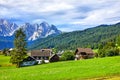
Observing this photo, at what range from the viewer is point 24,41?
10906 centimetres

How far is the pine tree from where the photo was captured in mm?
107688

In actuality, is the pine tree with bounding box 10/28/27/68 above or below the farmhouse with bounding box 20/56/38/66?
above

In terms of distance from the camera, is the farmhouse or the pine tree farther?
the farmhouse

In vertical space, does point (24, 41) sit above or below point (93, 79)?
above

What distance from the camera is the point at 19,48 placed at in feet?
355

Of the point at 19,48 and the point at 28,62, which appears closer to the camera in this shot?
the point at 19,48

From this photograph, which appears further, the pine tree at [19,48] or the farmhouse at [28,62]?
the farmhouse at [28,62]

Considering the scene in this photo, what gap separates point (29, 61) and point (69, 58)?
20.4 metres

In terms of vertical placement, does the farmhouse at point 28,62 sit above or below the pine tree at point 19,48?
below

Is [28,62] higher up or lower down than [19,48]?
lower down

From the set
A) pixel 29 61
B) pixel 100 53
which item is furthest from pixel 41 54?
pixel 100 53

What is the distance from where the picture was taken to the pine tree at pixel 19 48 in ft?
353

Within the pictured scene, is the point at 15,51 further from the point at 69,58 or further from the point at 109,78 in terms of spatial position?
the point at 109,78

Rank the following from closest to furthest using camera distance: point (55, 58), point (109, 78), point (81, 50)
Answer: point (109, 78) → point (55, 58) → point (81, 50)
